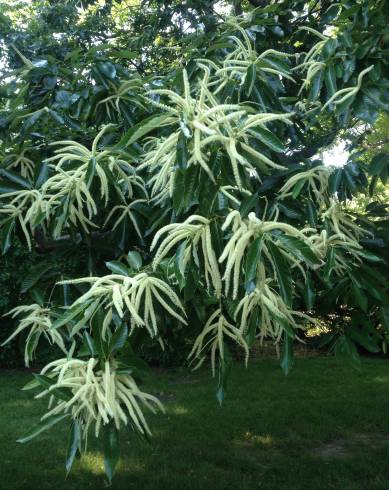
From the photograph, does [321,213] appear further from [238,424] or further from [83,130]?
[238,424]

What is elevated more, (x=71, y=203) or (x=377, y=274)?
(x=71, y=203)

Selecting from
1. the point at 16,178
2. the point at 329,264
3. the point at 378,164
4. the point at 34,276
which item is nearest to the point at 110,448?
the point at 329,264

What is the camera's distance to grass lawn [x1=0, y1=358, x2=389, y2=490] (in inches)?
143

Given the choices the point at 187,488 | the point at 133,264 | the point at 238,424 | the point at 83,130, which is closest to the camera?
the point at 133,264

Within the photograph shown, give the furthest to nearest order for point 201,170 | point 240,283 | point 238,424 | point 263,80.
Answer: point 238,424 < point 263,80 < point 240,283 < point 201,170

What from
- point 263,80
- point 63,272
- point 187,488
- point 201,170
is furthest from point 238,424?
point 201,170

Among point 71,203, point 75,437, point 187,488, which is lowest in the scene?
point 187,488

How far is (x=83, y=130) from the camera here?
2.42 metres

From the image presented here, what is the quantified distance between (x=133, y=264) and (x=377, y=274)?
780mm

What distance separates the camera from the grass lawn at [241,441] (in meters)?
3.64

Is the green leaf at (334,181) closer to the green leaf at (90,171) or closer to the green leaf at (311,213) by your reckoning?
the green leaf at (311,213)

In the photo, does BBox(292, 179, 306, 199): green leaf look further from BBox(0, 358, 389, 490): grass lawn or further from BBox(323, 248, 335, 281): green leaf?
BBox(0, 358, 389, 490): grass lawn

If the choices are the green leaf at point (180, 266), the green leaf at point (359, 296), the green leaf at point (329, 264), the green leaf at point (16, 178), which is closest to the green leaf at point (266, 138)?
the green leaf at point (180, 266)

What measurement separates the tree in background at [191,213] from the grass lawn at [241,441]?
5.78 ft
